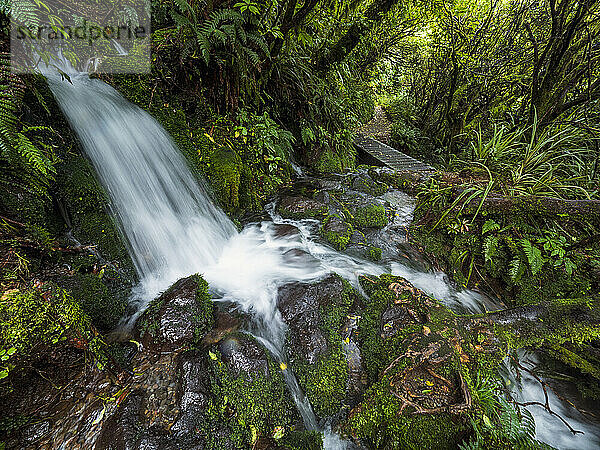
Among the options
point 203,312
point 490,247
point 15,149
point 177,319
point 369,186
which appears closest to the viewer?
point 15,149

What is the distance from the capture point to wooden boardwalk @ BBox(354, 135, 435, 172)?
6.61 meters

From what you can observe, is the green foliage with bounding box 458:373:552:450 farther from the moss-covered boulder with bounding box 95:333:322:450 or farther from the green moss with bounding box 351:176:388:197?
the green moss with bounding box 351:176:388:197

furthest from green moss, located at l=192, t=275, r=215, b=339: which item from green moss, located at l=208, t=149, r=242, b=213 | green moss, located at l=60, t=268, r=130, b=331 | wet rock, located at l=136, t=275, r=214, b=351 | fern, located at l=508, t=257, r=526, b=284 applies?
fern, located at l=508, t=257, r=526, b=284

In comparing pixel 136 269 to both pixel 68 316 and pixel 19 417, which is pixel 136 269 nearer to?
pixel 68 316

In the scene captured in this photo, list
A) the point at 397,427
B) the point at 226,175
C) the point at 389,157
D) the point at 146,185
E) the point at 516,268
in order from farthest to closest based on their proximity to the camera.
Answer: the point at 389,157
the point at 226,175
the point at 146,185
the point at 516,268
the point at 397,427

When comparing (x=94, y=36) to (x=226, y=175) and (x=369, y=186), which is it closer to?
(x=226, y=175)

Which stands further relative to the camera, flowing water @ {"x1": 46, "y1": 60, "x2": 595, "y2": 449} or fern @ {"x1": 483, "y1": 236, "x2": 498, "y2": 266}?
fern @ {"x1": 483, "y1": 236, "x2": 498, "y2": 266}

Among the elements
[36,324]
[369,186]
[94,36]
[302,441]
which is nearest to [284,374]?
[302,441]

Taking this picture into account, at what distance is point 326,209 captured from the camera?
4.51 m

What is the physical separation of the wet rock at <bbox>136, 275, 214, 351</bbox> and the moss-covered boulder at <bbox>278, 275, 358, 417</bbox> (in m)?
0.73

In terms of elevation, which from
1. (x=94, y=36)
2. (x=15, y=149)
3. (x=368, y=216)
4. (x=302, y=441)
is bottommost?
(x=302, y=441)

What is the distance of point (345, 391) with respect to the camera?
2.05 metres

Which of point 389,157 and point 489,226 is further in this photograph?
point 389,157

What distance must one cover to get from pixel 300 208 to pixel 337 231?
0.82 metres
